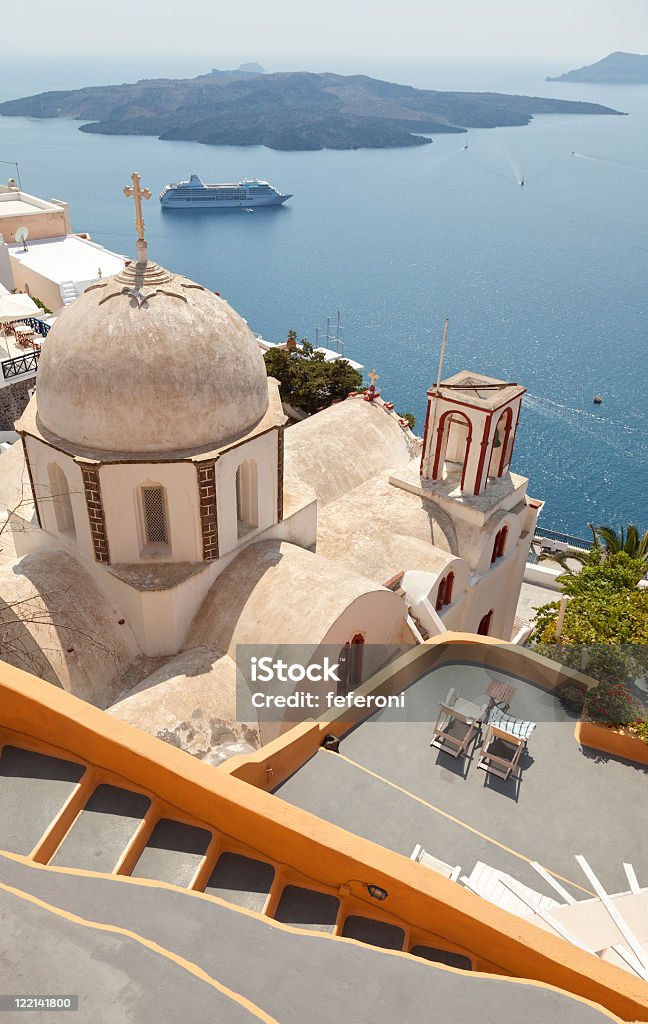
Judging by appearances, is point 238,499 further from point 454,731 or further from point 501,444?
point 501,444

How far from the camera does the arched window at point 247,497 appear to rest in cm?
1515

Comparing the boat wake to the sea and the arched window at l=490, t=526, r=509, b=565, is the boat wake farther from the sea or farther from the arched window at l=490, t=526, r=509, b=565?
the arched window at l=490, t=526, r=509, b=565

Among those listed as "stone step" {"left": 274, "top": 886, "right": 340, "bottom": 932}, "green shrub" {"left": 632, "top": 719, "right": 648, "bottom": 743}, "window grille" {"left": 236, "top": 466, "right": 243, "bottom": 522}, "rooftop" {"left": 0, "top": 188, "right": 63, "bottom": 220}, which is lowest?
"green shrub" {"left": 632, "top": 719, "right": 648, "bottom": 743}

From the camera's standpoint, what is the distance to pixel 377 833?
11266 millimetres

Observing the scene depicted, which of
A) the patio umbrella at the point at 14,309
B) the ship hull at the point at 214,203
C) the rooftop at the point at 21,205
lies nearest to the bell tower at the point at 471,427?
the patio umbrella at the point at 14,309

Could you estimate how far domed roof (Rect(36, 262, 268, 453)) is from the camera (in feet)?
42.6

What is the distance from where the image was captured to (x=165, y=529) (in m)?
14.6

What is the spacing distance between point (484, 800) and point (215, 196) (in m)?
118

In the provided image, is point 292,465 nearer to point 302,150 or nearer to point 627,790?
point 627,790

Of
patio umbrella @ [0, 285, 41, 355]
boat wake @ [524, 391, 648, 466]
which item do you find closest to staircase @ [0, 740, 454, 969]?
patio umbrella @ [0, 285, 41, 355]

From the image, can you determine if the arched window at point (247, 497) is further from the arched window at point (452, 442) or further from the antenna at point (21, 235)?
the antenna at point (21, 235)

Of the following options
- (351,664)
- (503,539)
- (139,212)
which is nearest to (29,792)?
(351,664)

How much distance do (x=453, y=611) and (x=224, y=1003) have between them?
1497 centimetres

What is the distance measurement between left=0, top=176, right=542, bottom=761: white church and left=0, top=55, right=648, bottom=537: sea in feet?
103
